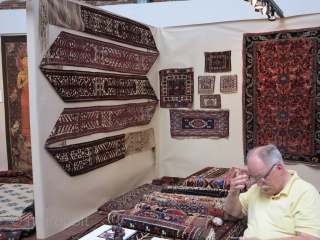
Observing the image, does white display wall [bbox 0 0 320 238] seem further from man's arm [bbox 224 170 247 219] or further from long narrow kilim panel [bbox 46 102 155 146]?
man's arm [bbox 224 170 247 219]

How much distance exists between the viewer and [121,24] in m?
4.56

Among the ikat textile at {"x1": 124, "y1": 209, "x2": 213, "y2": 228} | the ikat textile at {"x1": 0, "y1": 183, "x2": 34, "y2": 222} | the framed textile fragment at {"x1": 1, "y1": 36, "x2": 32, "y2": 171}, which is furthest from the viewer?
the framed textile fragment at {"x1": 1, "y1": 36, "x2": 32, "y2": 171}

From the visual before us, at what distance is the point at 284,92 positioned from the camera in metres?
4.67

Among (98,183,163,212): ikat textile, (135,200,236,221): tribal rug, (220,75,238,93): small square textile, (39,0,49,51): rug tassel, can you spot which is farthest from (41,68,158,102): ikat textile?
(135,200,236,221): tribal rug

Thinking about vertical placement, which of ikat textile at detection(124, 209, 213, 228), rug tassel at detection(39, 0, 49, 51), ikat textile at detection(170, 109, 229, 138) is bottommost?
ikat textile at detection(124, 209, 213, 228)

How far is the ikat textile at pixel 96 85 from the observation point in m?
3.53

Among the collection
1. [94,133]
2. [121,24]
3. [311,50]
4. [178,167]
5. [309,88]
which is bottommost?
[178,167]

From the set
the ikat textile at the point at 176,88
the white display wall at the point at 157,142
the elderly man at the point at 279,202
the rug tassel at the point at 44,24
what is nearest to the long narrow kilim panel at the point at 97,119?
the white display wall at the point at 157,142

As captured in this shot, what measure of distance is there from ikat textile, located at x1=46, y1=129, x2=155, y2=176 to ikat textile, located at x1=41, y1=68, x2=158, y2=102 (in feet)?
1.61

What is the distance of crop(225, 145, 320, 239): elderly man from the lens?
6.80 feet

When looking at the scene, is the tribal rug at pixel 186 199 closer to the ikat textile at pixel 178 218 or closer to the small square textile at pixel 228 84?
the ikat textile at pixel 178 218

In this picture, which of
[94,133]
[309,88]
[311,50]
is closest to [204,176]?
[94,133]

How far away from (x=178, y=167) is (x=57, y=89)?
8.54 ft

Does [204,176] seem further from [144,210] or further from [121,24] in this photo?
[121,24]
